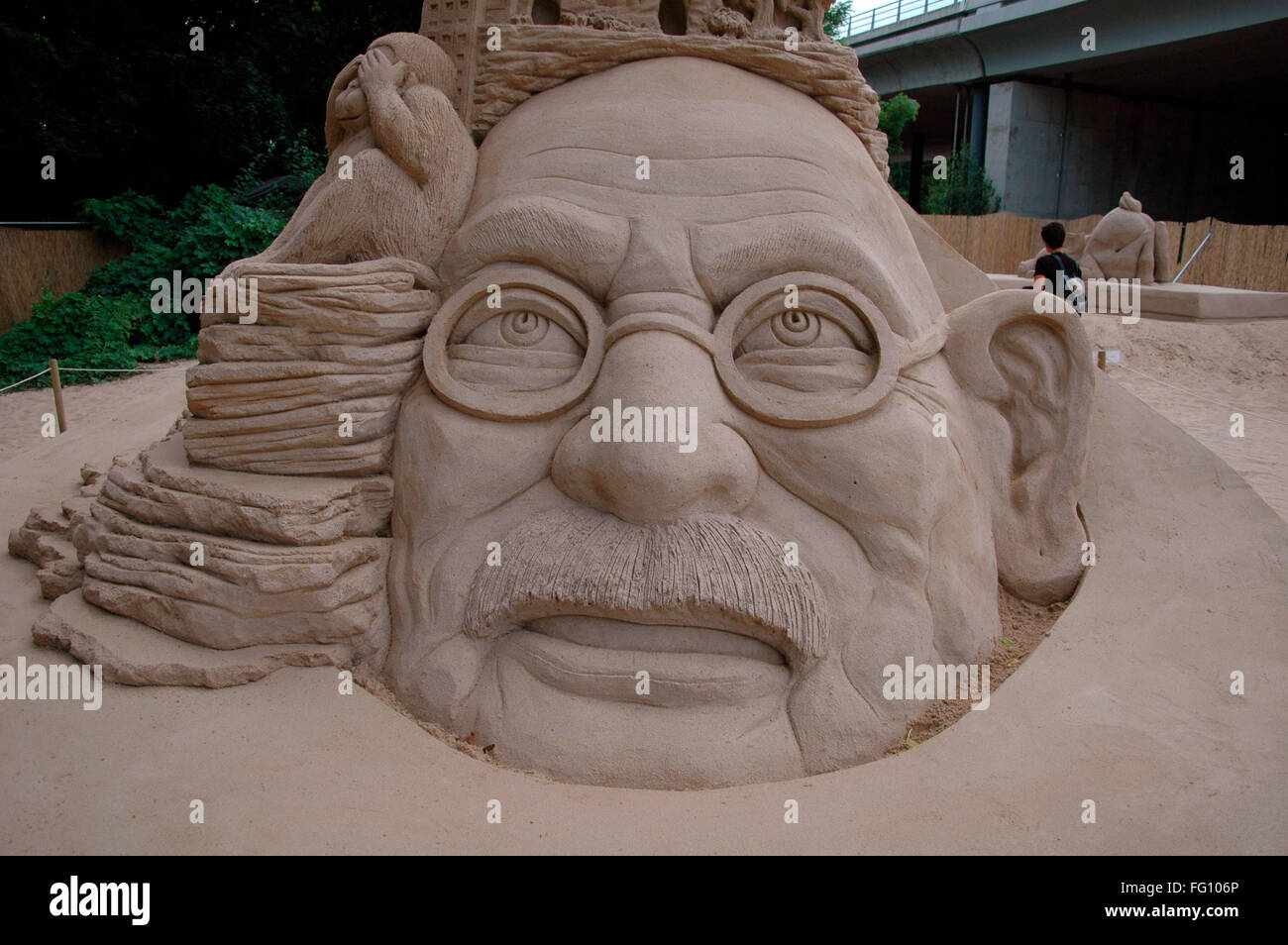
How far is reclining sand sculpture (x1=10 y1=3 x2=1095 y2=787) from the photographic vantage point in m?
2.52

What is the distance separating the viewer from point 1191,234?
46.3 ft

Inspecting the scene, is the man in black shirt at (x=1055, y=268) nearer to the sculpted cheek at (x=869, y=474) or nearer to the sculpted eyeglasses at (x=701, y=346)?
the sculpted eyeglasses at (x=701, y=346)

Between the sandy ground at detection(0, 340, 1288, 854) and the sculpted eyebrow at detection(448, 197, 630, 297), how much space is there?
1.28 metres

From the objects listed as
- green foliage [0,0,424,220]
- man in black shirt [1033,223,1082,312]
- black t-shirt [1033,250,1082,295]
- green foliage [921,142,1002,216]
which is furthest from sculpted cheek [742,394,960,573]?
green foliage [921,142,1002,216]

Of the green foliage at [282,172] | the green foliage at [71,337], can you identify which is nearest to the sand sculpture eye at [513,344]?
the green foliage at [71,337]

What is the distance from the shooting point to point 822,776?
2.43 m

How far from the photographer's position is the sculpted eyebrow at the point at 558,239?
273 centimetres

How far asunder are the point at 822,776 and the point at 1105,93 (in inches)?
756

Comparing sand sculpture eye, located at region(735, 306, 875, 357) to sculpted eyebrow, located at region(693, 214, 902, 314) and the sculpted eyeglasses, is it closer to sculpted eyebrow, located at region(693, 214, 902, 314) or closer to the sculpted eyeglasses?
the sculpted eyeglasses

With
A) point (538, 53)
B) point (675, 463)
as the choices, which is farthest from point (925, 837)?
point (538, 53)

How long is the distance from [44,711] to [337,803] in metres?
0.89

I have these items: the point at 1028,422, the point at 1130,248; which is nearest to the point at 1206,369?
the point at 1130,248

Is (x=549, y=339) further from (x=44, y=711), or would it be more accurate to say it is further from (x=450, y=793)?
(x=44, y=711)

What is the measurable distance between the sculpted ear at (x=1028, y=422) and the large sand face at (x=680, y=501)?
0.14 m
